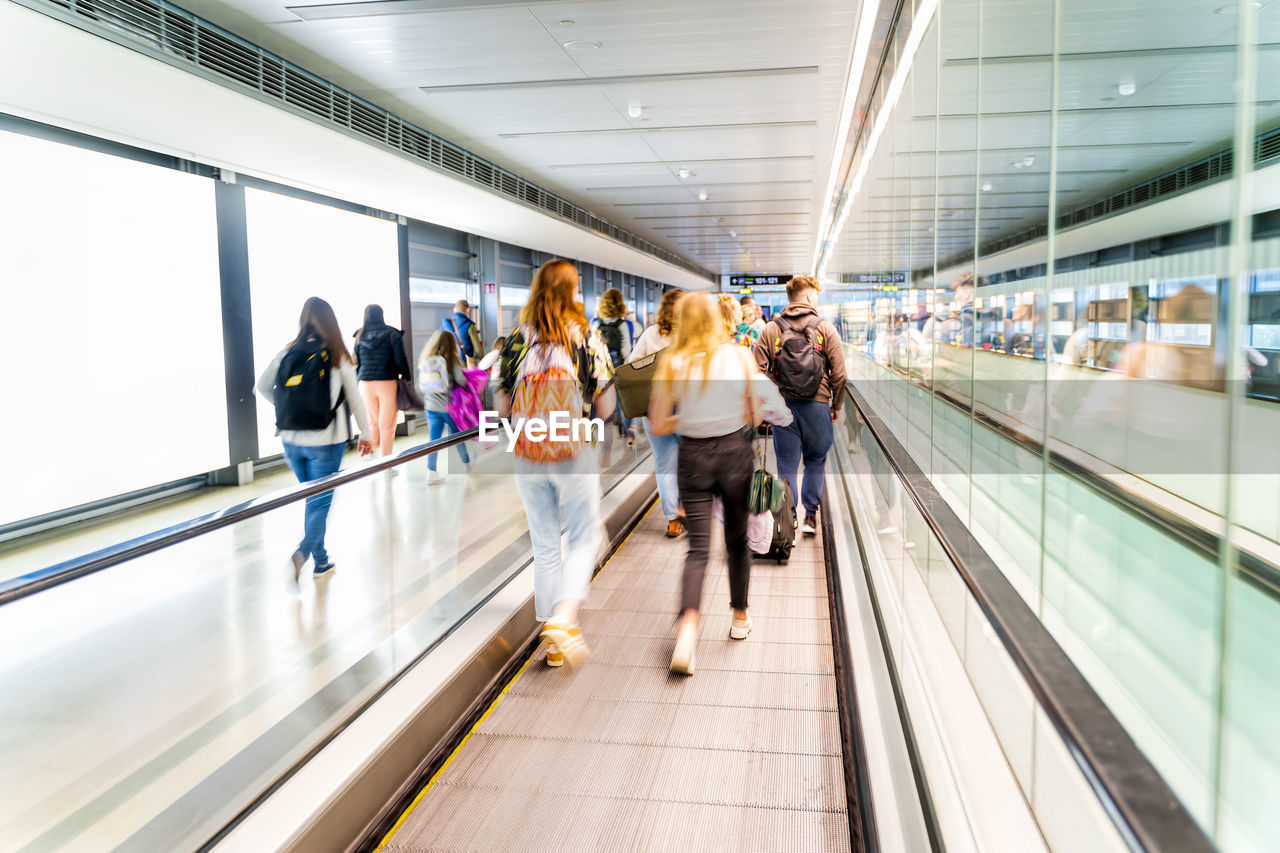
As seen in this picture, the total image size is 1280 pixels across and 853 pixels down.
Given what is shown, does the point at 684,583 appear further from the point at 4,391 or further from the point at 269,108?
the point at 4,391

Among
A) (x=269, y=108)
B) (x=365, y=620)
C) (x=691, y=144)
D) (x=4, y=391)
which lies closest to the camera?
(x=365, y=620)

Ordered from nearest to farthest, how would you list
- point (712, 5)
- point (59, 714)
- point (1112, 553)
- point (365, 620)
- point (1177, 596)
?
point (1177, 596)
point (1112, 553)
point (59, 714)
point (365, 620)
point (712, 5)

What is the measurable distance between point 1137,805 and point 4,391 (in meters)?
7.91

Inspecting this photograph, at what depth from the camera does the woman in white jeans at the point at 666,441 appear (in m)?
5.42

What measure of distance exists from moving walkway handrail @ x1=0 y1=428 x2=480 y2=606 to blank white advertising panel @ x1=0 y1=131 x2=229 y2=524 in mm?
5121

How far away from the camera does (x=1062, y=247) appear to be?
2.22 meters

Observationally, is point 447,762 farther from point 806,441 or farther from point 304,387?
point 806,441

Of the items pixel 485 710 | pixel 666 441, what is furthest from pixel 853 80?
pixel 485 710

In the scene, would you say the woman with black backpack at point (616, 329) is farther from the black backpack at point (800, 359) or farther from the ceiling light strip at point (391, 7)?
the ceiling light strip at point (391, 7)

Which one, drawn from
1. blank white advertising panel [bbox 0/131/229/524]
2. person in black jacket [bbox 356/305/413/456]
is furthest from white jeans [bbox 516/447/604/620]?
blank white advertising panel [bbox 0/131/229/524]

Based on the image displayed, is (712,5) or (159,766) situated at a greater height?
(712,5)

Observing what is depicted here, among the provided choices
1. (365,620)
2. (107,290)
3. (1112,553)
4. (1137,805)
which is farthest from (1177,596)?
(107,290)

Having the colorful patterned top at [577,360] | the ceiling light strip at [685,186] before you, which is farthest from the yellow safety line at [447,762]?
the ceiling light strip at [685,186]

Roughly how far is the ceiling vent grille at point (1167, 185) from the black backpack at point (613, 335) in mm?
5233
